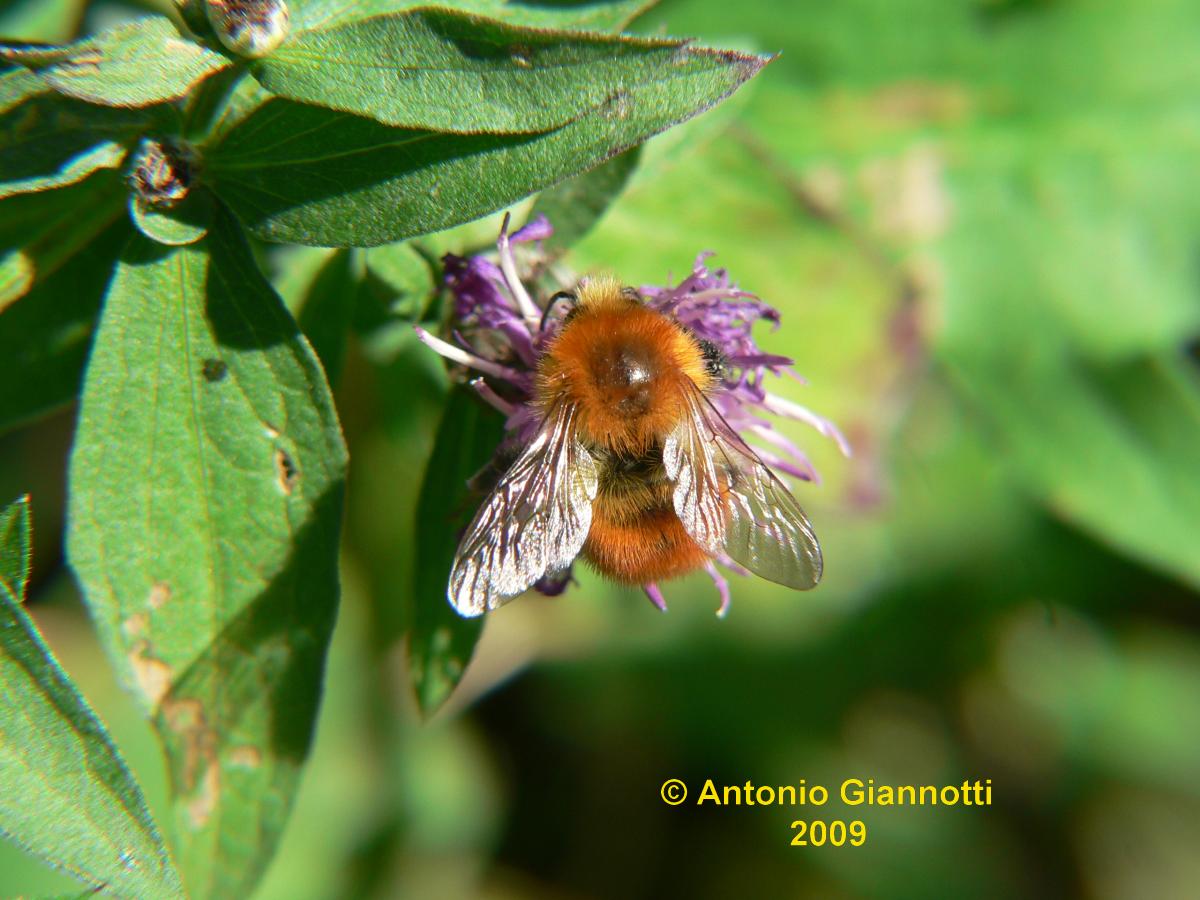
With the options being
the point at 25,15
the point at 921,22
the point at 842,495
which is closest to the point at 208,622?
the point at 25,15

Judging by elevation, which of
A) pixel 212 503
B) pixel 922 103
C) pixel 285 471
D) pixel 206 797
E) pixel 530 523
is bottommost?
pixel 206 797

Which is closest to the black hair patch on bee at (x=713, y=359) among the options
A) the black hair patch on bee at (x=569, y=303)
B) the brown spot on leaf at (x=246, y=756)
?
the black hair patch on bee at (x=569, y=303)

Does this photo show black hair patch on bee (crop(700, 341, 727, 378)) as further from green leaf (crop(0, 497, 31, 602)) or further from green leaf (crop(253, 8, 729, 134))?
green leaf (crop(0, 497, 31, 602))

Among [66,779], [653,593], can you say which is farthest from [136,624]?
[653,593]

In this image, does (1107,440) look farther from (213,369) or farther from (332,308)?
(213,369)

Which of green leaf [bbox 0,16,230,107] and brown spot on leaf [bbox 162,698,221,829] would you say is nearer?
green leaf [bbox 0,16,230,107]

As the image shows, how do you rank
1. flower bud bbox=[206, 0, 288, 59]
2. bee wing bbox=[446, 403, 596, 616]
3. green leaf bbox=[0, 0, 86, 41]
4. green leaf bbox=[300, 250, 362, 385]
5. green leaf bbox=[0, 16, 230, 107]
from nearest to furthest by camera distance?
green leaf bbox=[0, 16, 230, 107] → flower bud bbox=[206, 0, 288, 59] → bee wing bbox=[446, 403, 596, 616] → green leaf bbox=[300, 250, 362, 385] → green leaf bbox=[0, 0, 86, 41]

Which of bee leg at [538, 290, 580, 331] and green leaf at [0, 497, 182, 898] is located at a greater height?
bee leg at [538, 290, 580, 331]

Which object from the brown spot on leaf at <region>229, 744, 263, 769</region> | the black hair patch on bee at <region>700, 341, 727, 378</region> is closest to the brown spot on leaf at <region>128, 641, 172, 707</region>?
the brown spot on leaf at <region>229, 744, 263, 769</region>
